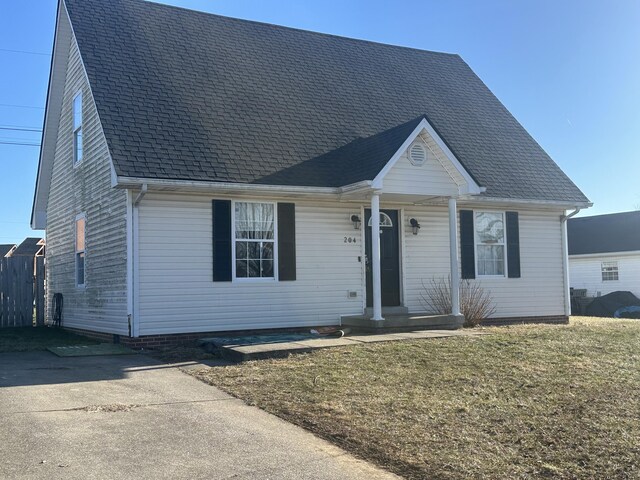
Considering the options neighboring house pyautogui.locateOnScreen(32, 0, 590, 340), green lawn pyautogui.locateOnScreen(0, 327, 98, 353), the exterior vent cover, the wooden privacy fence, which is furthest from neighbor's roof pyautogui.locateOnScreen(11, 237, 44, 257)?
the exterior vent cover

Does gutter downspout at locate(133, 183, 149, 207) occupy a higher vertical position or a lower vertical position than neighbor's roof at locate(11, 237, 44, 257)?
lower

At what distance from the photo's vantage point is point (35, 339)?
13.6 metres

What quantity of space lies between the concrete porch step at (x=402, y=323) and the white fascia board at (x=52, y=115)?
9672 millimetres

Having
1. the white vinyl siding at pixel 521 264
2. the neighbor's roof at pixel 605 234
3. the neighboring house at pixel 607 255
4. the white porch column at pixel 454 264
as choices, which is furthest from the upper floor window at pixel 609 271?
the white porch column at pixel 454 264

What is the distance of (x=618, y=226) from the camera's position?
31.7m

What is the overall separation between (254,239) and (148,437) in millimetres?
7323

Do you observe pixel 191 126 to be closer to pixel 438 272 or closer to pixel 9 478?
pixel 438 272

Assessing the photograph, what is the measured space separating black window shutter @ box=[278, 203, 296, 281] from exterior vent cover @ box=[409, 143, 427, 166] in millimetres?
2637

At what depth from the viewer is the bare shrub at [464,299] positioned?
554 inches

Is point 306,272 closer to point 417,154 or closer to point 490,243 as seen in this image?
point 417,154

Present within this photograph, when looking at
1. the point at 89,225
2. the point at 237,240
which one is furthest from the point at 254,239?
the point at 89,225

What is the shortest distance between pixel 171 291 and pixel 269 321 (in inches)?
81.4

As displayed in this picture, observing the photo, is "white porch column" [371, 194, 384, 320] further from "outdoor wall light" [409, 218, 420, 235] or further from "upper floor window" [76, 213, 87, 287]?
"upper floor window" [76, 213, 87, 287]

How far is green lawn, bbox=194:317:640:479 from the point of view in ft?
16.1
